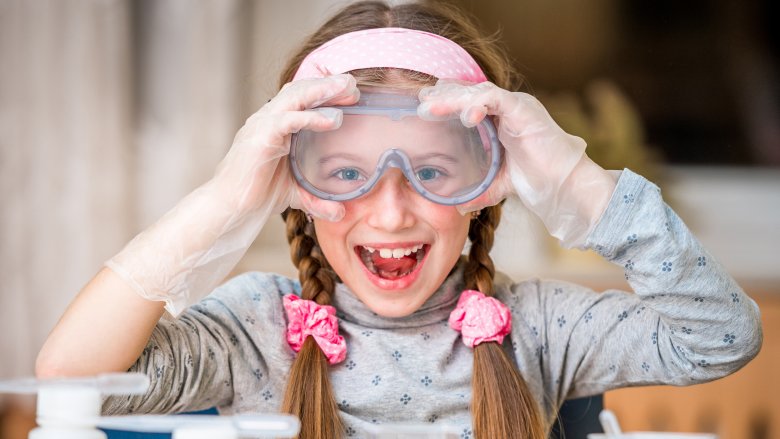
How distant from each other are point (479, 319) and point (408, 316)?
0.11 meters

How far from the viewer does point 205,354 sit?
132 centimetres

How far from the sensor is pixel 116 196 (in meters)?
2.79

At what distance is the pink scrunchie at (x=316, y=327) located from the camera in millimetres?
1360

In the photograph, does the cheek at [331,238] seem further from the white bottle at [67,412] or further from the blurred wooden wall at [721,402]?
the blurred wooden wall at [721,402]

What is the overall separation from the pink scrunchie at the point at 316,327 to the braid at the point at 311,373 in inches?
0.4

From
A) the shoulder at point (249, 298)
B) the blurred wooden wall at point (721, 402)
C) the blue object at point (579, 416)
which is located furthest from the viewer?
the blurred wooden wall at point (721, 402)

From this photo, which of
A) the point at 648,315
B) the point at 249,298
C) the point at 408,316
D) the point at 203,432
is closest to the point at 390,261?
the point at 408,316

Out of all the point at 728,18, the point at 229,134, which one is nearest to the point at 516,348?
the point at 229,134

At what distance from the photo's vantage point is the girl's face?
49.8 inches

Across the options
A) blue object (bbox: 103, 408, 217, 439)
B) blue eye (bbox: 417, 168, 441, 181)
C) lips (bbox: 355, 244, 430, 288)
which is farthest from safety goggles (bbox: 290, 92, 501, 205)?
blue object (bbox: 103, 408, 217, 439)

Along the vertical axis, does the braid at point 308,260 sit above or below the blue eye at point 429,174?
below

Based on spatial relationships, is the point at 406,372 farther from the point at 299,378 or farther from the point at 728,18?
the point at 728,18

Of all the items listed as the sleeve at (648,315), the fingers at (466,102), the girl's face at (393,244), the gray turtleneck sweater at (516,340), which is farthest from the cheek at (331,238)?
the sleeve at (648,315)

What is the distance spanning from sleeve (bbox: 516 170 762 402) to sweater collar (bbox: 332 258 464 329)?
0.14m
